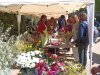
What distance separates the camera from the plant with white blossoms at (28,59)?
6.83 metres

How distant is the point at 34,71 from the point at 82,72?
123 centimetres

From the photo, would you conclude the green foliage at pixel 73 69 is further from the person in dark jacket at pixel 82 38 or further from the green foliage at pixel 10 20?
the green foliage at pixel 10 20

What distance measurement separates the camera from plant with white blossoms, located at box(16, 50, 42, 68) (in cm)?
683

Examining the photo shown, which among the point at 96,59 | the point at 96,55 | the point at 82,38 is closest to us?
the point at 82,38

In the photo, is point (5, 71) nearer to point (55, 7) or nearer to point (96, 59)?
point (96, 59)

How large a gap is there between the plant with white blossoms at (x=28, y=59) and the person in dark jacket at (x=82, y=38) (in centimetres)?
285

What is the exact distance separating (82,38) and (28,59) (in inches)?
127

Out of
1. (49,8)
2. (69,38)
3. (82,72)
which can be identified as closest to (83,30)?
(69,38)

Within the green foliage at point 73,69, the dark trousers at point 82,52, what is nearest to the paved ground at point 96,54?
the dark trousers at point 82,52

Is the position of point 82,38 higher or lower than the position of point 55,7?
lower

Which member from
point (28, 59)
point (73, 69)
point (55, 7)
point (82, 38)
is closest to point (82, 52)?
point (82, 38)

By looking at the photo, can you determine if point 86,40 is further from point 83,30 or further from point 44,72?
point 44,72

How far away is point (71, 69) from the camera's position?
733 cm

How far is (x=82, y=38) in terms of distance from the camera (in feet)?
32.4
